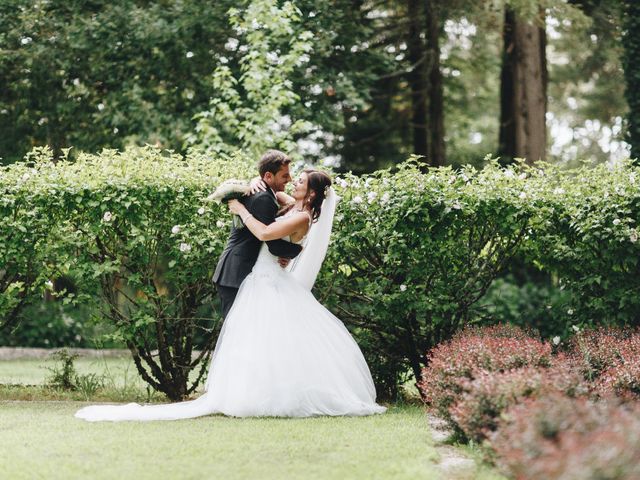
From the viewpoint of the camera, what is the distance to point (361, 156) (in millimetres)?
20109

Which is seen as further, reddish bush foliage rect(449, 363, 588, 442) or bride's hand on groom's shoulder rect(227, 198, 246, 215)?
bride's hand on groom's shoulder rect(227, 198, 246, 215)

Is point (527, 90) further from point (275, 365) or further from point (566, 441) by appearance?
point (566, 441)

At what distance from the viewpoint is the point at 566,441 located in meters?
3.97

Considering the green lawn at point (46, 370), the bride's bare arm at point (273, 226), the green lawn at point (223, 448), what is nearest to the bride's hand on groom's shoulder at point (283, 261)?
the bride's bare arm at point (273, 226)

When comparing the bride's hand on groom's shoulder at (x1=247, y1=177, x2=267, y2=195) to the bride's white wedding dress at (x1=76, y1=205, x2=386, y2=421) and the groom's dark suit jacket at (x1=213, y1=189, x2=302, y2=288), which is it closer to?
the groom's dark suit jacket at (x1=213, y1=189, x2=302, y2=288)

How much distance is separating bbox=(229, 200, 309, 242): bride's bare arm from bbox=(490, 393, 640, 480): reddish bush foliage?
290 cm

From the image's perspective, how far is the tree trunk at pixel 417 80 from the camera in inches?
685

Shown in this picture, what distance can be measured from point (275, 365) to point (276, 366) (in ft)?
0.04

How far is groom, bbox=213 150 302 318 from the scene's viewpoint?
760 cm

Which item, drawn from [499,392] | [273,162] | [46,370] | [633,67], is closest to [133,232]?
[273,162]

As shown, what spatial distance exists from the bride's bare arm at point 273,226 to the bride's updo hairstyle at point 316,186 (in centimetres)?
26

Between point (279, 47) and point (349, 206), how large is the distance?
A: 6348 mm

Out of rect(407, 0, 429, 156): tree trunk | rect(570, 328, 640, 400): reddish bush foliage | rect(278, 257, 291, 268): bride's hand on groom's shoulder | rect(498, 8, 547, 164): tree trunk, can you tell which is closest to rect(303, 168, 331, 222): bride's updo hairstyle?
rect(278, 257, 291, 268): bride's hand on groom's shoulder

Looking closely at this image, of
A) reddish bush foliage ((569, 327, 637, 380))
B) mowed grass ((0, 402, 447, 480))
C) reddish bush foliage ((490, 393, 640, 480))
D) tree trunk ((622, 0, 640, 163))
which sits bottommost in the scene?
mowed grass ((0, 402, 447, 480))
